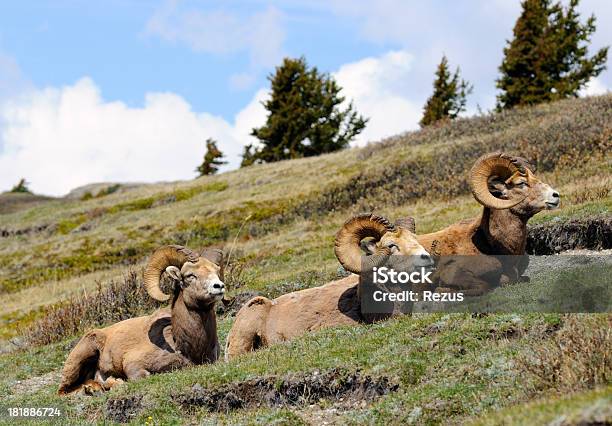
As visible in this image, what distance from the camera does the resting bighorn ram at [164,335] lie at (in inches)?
551

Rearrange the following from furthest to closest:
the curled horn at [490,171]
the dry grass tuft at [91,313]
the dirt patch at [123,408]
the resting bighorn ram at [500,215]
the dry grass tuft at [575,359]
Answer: the dry grass tuft at [91,313], the curled horn at [490,171], the resting bighorn ram at [500,215], the dirt patch at [123,408], the dry grass tuft at [575,359]

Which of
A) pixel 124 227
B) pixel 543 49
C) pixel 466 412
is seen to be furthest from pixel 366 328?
pixel 543 49

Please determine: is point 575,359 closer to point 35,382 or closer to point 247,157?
point 35,382

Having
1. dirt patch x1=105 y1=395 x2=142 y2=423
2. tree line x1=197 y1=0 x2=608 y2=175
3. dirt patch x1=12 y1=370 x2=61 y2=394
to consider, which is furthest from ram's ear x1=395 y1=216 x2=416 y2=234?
tree line x1=197 y1=0 x2=608 y2=175

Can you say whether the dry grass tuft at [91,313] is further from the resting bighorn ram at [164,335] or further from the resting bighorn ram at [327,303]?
the resting bighorn ram at [327,303]

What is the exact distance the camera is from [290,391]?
11453 millimetres

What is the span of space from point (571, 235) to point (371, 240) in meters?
5.93

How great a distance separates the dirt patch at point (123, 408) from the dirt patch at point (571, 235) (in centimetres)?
967

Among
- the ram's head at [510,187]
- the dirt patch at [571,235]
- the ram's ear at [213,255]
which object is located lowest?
the dirt patch at [571,235]

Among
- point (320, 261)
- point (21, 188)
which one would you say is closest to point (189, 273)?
point (320, 261)

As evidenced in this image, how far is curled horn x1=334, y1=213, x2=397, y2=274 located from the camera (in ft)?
46.4

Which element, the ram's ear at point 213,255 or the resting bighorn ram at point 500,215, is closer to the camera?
the ram's ear at point 213,255

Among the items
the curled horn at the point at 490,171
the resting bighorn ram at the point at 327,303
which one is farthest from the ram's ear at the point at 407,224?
the curled horn at the point at 490,171

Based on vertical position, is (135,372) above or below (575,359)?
below
